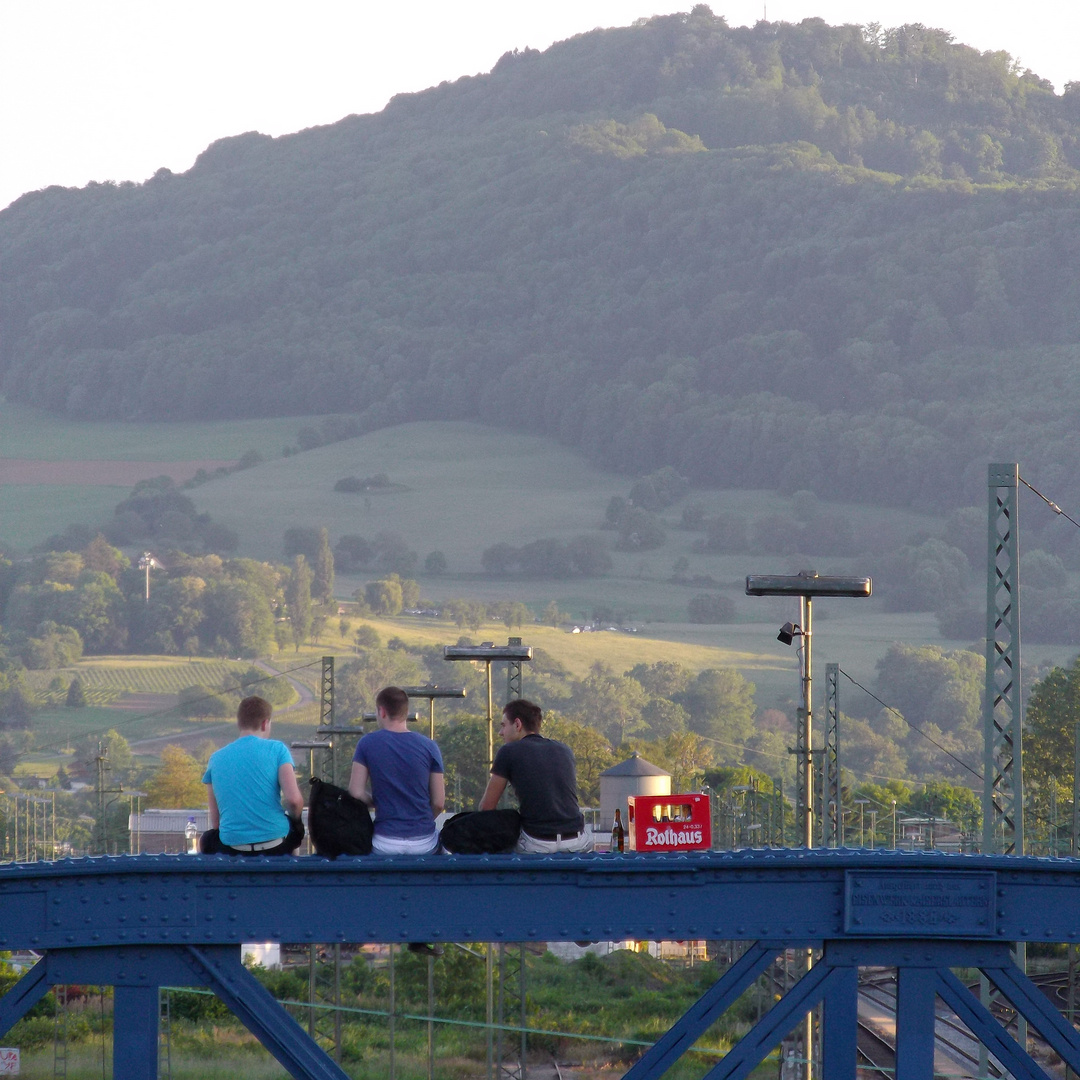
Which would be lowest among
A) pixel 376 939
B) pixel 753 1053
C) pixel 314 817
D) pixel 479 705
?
pixel 479 705

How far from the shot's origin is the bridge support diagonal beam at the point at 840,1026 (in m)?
8.30

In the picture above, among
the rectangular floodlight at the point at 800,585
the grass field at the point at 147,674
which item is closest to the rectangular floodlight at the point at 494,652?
the rectangular floodlight at the point at 800,585

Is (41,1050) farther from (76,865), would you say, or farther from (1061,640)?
(1061,640)

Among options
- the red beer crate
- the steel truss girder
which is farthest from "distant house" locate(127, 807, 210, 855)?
the red beer crate

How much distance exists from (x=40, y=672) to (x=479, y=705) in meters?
57.0

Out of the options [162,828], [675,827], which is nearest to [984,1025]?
[675,827]

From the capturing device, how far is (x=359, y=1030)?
39031 mm

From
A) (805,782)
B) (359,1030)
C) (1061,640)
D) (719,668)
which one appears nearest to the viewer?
(805,782)

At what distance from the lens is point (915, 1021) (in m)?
8.32

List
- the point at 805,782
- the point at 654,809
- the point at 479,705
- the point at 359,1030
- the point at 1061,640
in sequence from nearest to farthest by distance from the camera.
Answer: the point at 654,809 → the point at 805,782 → the point at 359,1030 → the point at 479,705 → the point at 1061,640

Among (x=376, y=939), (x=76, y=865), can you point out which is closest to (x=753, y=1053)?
(x=376, y=939)

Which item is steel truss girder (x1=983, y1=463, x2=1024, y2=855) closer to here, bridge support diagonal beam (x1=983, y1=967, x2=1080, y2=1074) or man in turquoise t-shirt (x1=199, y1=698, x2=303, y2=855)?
bridge support diagonal beam (x1=983, y1=967, x2=1080, y2=1074)

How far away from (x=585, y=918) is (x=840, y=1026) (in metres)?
1.47

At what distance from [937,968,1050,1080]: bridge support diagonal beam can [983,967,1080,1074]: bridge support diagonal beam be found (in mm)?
162
